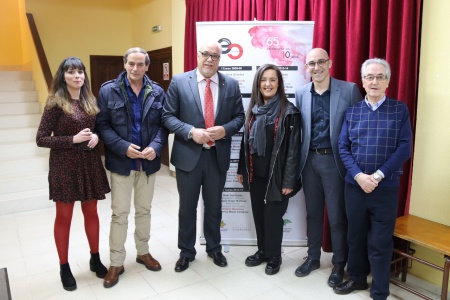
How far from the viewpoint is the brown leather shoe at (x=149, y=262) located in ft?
9.29

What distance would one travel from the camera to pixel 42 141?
235cm

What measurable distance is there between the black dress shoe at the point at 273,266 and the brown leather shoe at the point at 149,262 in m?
0.82

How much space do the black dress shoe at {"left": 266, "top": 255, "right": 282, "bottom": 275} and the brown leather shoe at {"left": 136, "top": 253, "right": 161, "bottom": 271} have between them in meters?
0.82

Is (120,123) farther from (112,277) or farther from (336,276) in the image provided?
(336,276)

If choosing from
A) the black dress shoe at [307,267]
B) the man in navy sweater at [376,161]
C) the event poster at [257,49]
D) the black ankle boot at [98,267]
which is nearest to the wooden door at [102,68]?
the event poster at [257,49]

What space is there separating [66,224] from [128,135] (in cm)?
72

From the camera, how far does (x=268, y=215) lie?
2715 mm

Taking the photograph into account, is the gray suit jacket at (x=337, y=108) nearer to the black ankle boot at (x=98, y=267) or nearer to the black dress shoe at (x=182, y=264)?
the black dress shoe at (x=182, y=264)

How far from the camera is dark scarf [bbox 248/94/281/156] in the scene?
2582 mm

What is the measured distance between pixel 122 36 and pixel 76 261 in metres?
5.32

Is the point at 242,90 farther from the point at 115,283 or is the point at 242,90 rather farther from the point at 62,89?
the point at 115,283

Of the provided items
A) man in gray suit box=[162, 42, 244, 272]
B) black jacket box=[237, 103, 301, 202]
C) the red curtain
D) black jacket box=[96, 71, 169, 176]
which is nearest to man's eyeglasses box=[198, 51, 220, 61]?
man in gray suit box=[162, 42, 244, 272]

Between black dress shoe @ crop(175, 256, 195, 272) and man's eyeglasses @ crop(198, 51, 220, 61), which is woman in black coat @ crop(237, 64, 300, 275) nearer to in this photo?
man's eyeglasses @ crop(198, 51, 220, 61)

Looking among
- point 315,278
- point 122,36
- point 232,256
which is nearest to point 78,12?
point 122,36
